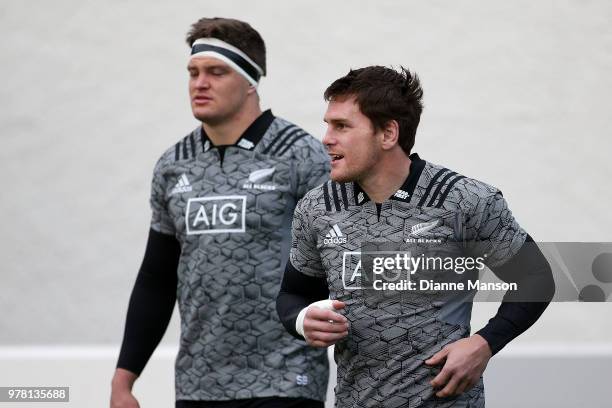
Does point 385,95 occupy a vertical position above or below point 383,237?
above

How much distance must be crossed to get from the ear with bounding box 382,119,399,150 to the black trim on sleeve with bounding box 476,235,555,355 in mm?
469

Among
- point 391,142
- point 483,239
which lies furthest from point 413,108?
point 483,239

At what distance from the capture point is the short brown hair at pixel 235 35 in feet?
16.0

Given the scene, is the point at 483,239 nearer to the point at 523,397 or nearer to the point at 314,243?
the point at 314,243

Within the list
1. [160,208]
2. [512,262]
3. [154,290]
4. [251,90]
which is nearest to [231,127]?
[251,90]

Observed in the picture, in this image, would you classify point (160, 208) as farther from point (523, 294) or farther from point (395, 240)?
point (523, 294)

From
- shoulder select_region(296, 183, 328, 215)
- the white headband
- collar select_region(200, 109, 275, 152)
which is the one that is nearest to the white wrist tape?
shoulder select_region(296, 183, 328, 215)

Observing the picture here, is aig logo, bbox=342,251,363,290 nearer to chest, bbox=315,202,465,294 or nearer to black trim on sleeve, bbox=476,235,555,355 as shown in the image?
chest, bbox=315,202,465,294

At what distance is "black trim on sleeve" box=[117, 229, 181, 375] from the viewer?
4812 mm

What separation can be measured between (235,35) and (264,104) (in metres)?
1.96

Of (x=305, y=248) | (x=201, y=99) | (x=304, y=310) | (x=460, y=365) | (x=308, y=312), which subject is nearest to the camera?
(x=460, y=365)

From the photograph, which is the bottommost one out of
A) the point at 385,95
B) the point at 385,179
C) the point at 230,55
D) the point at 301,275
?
the point at 301,275

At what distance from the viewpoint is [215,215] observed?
4621 millimetres

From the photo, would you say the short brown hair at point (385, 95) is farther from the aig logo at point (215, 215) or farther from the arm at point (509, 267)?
the aig logo at point (215, 215)
